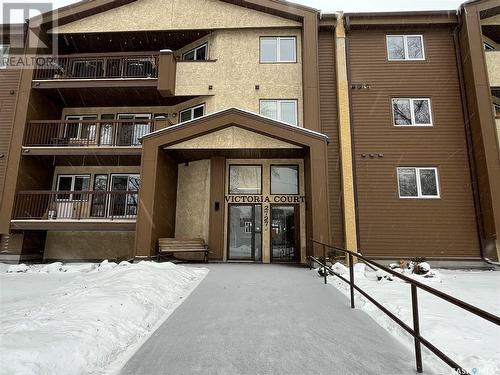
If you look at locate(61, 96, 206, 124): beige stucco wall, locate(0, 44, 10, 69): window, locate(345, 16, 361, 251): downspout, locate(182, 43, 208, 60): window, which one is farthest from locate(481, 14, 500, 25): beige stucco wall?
locate(0, 44, 10, 69): window

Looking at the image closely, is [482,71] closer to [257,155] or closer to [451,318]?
[257,155]

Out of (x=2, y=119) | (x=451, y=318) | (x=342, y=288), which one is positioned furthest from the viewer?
(x=2, y=119)

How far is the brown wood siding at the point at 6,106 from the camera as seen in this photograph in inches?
508

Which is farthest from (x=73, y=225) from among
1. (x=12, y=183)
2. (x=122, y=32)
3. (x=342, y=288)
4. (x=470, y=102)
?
(x=470, y=102)

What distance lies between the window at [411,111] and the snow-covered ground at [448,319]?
6.75 m

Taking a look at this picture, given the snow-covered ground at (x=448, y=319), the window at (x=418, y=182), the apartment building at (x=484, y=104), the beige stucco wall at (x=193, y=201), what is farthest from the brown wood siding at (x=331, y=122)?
the apartment building at (x=484, y=104)

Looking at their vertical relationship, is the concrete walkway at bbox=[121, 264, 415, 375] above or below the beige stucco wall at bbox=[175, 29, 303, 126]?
below

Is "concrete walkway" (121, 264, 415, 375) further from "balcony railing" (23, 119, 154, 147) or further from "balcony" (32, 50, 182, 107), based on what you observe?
"balcony" (32, 50, 182, 107)

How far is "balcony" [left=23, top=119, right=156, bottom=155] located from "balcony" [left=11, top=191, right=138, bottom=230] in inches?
72.7

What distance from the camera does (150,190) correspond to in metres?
10.5

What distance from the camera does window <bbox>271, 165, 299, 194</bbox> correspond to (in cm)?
1225

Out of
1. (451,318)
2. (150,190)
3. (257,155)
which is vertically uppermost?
(257,155)

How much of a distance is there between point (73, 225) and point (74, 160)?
11.4 ft

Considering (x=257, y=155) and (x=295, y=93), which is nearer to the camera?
(x=257, y=155)
